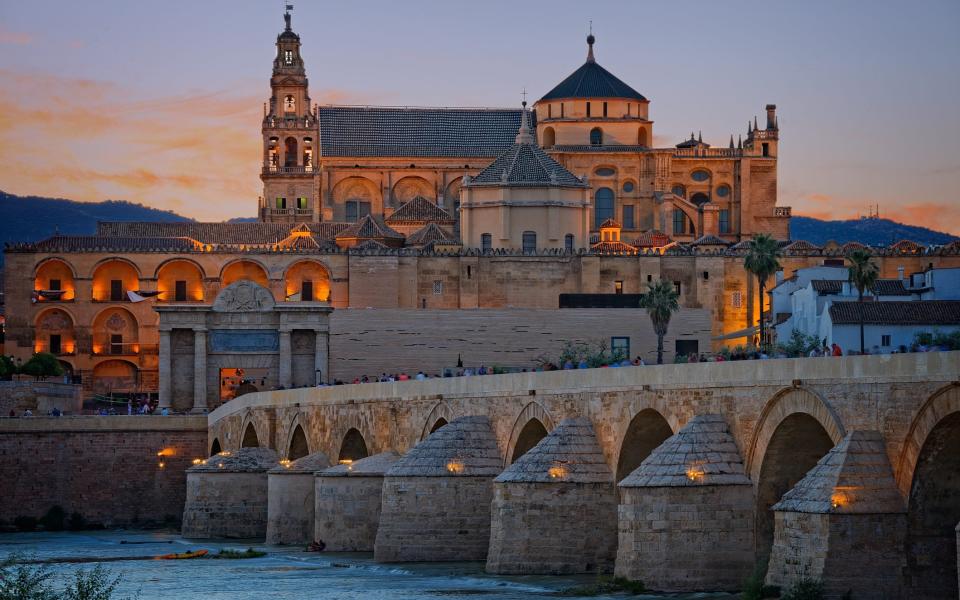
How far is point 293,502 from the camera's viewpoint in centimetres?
5147

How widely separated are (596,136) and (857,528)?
271 feet

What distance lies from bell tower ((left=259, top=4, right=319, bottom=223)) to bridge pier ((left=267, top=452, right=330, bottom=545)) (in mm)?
60890

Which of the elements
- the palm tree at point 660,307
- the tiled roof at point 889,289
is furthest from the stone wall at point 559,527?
the palm tree at point 660,307

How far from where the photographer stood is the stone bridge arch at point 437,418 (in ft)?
147

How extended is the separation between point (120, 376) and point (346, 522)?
51168 millimetres

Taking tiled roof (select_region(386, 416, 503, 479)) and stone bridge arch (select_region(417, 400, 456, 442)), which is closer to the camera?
tiled roof (select_region(386, 416, 503, 479))

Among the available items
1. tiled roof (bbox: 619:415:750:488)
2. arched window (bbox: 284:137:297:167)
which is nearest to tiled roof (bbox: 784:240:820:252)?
arched window (bbox: 284:137:297:167)

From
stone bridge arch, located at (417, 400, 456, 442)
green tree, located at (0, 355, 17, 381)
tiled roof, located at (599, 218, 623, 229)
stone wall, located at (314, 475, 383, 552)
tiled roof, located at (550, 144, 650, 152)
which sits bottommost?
stone wall, located at (314, 475, 383, 552)

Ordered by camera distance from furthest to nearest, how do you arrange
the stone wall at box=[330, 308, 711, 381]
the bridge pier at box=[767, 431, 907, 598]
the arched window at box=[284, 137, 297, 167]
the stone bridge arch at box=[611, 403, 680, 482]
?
the arched window at box=[284, 137, 297, 167]
the stone wall at box=[330, 308, 711, 381]
the stone bridge arch at box=[611, 403, 680, 482]
the bridge pier at box=[767, 431, 907, 598]

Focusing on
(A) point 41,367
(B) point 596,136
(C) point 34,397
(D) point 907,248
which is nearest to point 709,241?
(D) point 907,248

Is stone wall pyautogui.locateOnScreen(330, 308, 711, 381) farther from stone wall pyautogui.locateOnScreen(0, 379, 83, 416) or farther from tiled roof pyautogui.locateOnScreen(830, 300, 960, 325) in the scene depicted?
tiled roof pyautogui.locateOnScreen(830, 300, 960, 325)

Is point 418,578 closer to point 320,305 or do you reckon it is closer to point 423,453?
point 423,453

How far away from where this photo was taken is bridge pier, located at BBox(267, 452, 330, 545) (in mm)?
51219

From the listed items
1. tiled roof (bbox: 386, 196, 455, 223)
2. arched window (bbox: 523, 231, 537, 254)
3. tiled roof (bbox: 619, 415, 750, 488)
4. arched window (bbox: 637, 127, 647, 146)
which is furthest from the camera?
arched window (bbox: 637, 127, 647, 146)
